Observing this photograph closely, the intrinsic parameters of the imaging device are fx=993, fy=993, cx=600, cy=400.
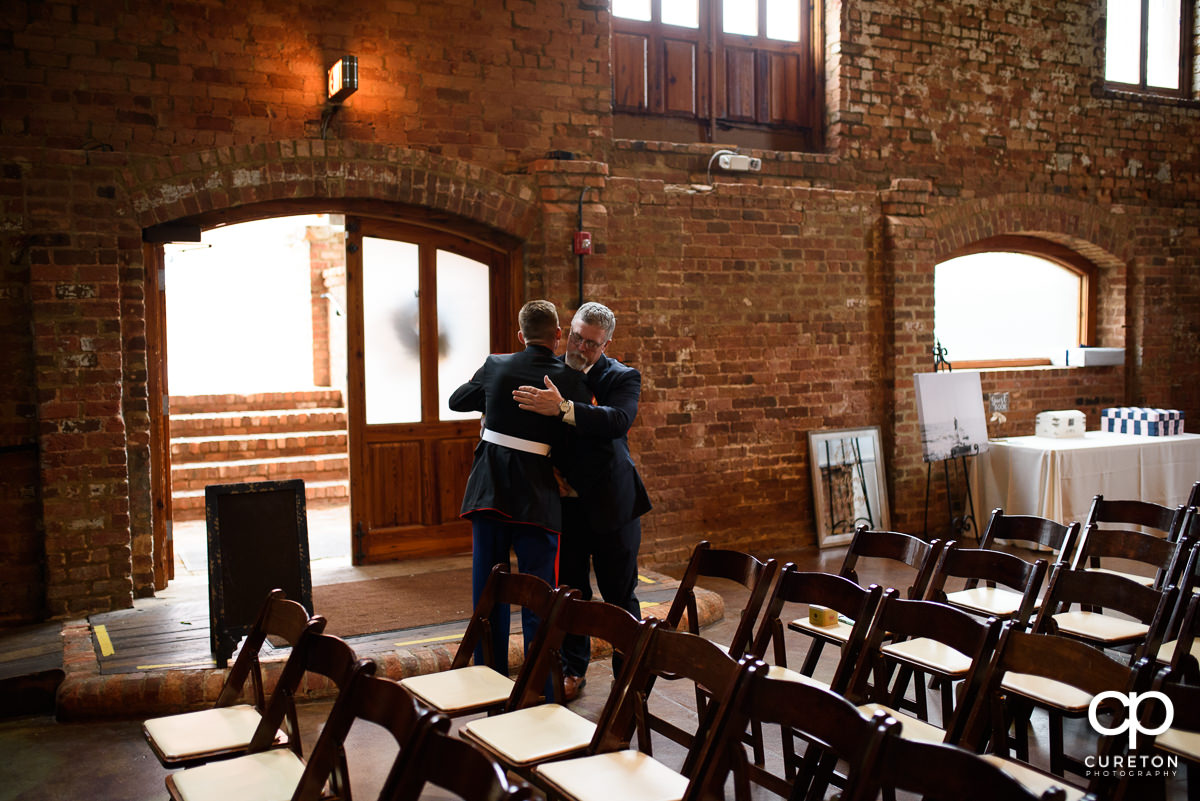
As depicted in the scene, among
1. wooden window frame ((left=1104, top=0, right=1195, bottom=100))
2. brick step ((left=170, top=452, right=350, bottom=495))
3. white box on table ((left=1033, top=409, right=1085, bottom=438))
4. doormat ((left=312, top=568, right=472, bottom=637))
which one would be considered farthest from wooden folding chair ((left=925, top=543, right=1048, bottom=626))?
wooden window frame ((left=1104, top=0, right=1195, bottom=100))

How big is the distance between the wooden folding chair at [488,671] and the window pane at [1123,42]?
335 inches

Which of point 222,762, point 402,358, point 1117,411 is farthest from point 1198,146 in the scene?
point 222,762

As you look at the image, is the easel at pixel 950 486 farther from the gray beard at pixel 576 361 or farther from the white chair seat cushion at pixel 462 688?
the white chair seat cushion at pixel 462 688

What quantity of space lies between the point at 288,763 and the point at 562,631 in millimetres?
902

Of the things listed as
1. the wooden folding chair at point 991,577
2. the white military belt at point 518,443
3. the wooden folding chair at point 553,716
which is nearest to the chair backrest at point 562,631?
the wooden folding chair at point 553,716

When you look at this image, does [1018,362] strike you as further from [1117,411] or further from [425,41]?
[425,41]

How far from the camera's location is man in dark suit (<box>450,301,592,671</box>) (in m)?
4.05

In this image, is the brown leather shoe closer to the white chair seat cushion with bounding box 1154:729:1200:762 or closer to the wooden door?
the white chair seat cushion with bounding box 1154:729:1200:762

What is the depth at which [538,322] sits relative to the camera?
4.21 metres

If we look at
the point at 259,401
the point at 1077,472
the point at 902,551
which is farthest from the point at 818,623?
→ the point at 259,401

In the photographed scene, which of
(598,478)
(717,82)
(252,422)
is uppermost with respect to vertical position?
(717,82)

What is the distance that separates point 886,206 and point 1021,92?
1.85 metres

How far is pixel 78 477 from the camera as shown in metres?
5.60

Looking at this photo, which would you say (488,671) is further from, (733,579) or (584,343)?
(584,343)
